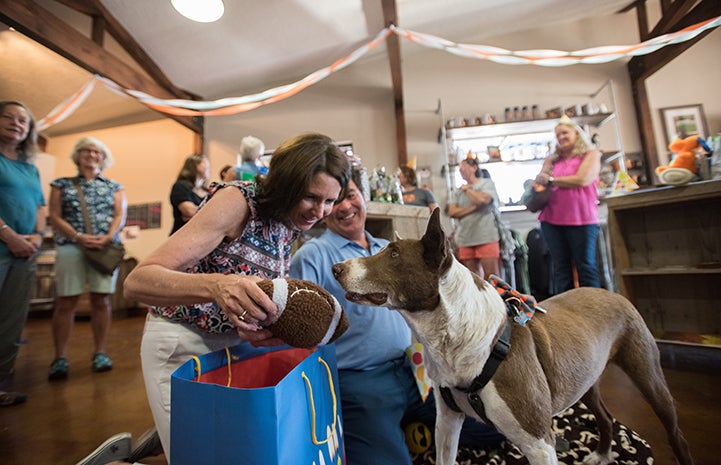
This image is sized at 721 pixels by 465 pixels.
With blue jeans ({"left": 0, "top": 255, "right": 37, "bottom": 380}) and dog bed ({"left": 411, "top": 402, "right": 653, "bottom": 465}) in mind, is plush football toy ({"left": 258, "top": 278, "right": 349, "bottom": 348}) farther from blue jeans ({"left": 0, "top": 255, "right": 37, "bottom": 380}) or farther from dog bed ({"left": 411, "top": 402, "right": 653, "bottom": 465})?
blue jeans ({"left": 0, "top": 255, "right": 37, "bottom": 380})

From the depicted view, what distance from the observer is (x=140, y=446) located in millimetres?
1301

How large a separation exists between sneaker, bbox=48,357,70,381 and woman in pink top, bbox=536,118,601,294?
11.9 feet

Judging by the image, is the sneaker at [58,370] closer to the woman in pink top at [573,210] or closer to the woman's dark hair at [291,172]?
the woman's dark hair at [291,172]

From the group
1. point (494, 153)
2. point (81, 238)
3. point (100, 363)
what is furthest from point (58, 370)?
point (494, 153)

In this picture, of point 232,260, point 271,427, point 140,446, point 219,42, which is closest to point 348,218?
point 232,260

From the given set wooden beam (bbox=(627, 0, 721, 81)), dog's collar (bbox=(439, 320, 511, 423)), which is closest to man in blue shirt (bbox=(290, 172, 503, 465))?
dog's collar (bbox=(439, 320, 511, 423))

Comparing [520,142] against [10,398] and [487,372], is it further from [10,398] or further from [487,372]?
[10,398]

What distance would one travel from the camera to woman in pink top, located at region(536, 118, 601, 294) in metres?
2.42

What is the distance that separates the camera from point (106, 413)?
5.92 ft

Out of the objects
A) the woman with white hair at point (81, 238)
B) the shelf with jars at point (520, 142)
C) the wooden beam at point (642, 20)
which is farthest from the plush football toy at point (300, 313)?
the wooden beam at point (642, 20)

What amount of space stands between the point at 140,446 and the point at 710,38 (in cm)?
784

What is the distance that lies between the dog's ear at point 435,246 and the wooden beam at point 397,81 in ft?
13.3

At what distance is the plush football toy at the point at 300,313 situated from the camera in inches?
28.3

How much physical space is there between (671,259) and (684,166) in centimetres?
75
